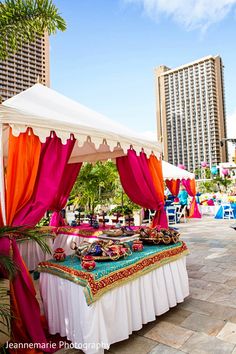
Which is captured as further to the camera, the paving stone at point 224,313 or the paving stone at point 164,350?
the paving stone at point 224,313

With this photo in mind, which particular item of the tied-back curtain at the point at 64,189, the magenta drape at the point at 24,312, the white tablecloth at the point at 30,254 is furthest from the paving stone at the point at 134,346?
the tied-back curtain at the point at 64,189

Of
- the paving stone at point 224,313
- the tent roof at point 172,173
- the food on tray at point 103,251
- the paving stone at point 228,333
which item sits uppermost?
the tent roof at point 172,173

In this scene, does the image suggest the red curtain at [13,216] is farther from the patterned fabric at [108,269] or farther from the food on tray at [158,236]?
the food on tray at [158,236]

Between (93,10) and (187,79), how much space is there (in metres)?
71.5

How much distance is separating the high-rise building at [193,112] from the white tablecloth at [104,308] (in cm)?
6257

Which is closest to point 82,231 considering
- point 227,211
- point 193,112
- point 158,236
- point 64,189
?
point 64,189

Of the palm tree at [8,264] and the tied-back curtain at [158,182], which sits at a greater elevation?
the tied-back curtain at [158,182]

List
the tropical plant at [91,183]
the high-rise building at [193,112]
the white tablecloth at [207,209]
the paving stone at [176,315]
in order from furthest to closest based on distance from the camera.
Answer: the high-rise building at [193,112] → the white tablecloth at [207,209] → the tropical plant at [91,183] → the paving stone at [176,315]

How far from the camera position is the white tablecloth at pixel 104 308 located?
7.28 feet

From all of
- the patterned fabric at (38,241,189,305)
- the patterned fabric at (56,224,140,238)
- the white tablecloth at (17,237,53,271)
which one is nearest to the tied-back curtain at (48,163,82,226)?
the patterned fabric at (56,224,140,238)

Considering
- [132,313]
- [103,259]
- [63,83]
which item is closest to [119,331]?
[132,313]

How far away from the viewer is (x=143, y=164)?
14.6 feet

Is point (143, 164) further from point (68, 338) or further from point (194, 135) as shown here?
point (194, 135)

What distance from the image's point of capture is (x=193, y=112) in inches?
2699
